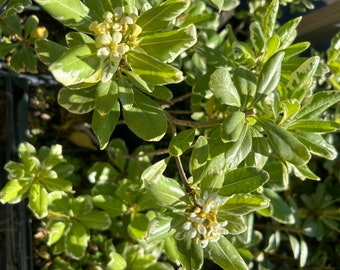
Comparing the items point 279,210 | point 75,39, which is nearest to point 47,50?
point 75,39

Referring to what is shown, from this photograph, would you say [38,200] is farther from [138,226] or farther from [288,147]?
[288,147]

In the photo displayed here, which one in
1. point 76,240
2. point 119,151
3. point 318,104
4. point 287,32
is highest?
point 287,32

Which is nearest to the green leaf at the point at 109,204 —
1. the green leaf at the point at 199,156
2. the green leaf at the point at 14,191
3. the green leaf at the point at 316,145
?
the green leaf at the point at 14,191

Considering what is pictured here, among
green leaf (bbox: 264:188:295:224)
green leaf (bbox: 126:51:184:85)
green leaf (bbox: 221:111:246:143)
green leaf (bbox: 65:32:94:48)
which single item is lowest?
green leaf (bbox: 264:188:295:224)

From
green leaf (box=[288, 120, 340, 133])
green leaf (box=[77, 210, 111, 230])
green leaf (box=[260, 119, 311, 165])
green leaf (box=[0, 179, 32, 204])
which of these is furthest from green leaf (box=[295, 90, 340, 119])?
green leaf (box=[0, 179, 32, 204])

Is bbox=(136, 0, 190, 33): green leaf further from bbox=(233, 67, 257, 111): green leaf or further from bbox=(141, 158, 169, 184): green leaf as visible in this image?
bbox=(141, 158, 169, 184): green leaf

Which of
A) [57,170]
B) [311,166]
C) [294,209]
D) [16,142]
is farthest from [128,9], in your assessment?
[311,166]
